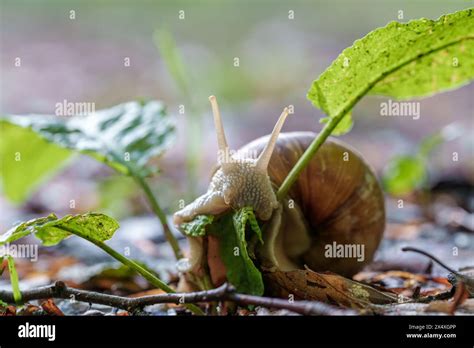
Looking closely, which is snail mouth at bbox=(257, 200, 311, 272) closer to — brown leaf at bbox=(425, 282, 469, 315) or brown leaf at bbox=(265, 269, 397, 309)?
brown leaf at bbox=(265, 269, 397, 309)

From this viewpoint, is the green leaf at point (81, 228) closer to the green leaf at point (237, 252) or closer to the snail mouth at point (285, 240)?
the green leaf at point (237, 252)

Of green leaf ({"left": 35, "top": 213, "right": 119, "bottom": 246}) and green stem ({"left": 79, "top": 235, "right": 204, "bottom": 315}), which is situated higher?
green leaf ({"left": 35, "top": 213, "right": 119, "bottom": 246})

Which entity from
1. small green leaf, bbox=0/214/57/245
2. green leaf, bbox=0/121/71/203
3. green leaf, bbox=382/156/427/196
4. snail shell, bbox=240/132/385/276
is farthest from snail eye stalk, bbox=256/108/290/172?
green leaf, bbox=382/156/427/196

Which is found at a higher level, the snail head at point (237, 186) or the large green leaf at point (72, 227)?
the snail head at point (237, 186)

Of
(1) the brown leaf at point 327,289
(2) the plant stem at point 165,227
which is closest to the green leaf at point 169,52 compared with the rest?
(2) the plant stem at point 165,227

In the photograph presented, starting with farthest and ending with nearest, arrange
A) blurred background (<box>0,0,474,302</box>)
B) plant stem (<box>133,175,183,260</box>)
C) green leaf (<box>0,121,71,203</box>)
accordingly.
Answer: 1. blurred background (<box>0,0,474,302</box>)
2. green leaf (<box>0,121,71,203</box>)
3. plant stem (<box>133,175,183,260</box>)
